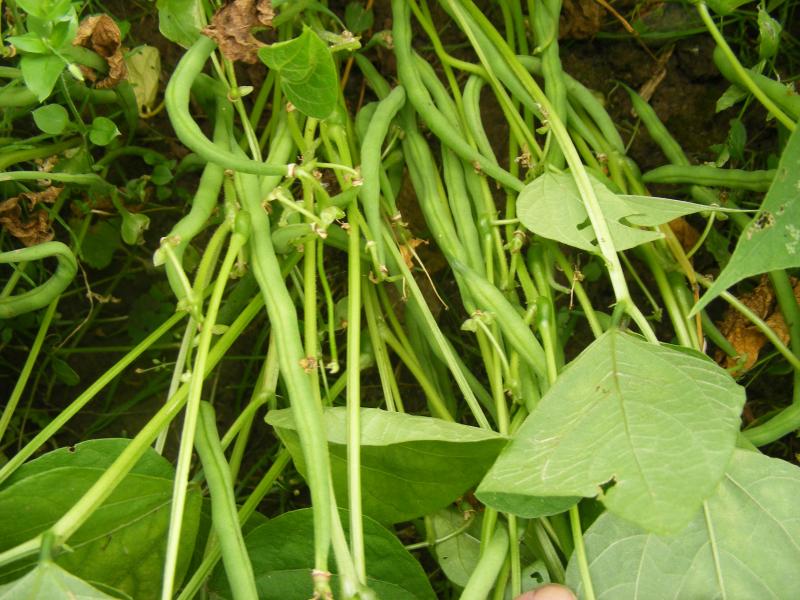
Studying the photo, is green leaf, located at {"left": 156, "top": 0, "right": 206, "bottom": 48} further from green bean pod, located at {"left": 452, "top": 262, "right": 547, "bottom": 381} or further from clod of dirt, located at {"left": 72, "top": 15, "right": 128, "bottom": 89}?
green bean pod, located at {"left": 452, "top": 262, "right": 547, "bottom": 381}

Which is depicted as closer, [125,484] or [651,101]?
[125,484]

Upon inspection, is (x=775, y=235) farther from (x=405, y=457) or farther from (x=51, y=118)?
(x=51, y=118)

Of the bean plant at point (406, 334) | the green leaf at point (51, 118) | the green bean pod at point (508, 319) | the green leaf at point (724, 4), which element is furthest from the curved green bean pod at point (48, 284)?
the green leaf at point (724, 4)

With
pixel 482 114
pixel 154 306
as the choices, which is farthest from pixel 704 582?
pixel 154 306

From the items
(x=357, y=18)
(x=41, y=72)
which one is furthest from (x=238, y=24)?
(x=357, y=18)

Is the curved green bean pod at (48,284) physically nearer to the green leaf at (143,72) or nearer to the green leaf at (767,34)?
the green leaf at (143,72)

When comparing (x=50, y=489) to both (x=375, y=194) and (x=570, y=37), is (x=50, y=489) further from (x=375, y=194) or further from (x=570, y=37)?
(x=570, y=37)

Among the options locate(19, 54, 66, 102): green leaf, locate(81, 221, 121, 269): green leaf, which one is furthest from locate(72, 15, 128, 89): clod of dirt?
locate(81, 221, 121, 269): green leaf
